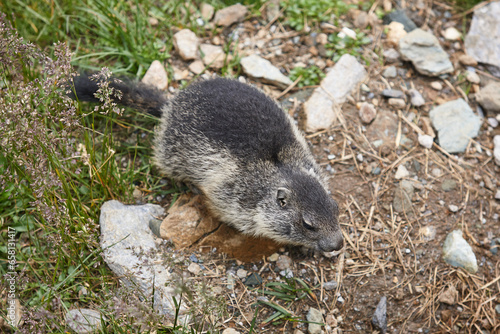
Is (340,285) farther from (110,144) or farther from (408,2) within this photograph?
(408,2)

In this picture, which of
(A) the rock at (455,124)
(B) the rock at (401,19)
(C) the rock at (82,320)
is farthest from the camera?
(B) the rock at (401,19)

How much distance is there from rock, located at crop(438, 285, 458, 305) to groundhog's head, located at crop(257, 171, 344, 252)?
51.5 inches

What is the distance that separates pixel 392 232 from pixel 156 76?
11.9 feet

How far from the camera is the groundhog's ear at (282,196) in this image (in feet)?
15.0

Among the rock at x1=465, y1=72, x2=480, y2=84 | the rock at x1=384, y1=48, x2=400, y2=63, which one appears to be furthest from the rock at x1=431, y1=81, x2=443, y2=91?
the rock at x1=384, y1=48, x2=400, y2=63

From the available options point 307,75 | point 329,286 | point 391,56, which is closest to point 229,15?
point 307,75

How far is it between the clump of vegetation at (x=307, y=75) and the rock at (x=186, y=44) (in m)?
1.42

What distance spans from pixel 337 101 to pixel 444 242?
225cm

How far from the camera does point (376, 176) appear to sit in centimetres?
551

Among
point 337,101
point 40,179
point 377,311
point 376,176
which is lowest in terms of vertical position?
point 377,311

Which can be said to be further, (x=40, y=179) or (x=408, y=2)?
(x=408, y=2)

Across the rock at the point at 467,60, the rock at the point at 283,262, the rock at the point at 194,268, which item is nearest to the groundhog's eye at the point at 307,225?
the rock at the point at 283,262

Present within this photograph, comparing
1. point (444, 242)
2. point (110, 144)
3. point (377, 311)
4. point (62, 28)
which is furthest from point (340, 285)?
point (62, 28)

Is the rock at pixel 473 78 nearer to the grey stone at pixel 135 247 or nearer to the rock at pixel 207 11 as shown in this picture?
the rock at pixel 207 11
